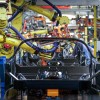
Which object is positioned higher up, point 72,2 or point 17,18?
point 72,2

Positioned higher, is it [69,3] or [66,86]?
[69,3]

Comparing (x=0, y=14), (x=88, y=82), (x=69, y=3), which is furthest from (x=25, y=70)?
(x=69, y=3)

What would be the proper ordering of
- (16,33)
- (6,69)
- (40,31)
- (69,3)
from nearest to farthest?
(6,69), (16,33), (69,3), (40,31)

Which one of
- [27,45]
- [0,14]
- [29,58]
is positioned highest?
[0,14]

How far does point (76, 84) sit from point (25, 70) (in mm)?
1554

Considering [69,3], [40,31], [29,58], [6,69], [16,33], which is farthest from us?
[40,31]

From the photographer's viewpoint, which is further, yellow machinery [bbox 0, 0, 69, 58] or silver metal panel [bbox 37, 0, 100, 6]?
silver metal panel [bbox 37, 0, 100, 6]

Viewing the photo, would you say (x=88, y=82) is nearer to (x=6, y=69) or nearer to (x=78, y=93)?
(x=78, y=93)

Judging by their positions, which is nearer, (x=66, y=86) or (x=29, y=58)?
(x=66, y=86)

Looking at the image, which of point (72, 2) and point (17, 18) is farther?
point (72, 2)

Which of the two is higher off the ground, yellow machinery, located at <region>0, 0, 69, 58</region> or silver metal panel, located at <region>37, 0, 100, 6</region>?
silver metal panel, located at <region>37, 0, 100, 6</region>

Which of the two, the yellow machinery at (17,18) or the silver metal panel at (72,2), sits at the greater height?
the silver metal panel at (72,2)

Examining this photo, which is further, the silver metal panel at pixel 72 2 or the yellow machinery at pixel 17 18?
the silver metal panel at pixel 72 2

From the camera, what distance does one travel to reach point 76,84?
5.32 metres
